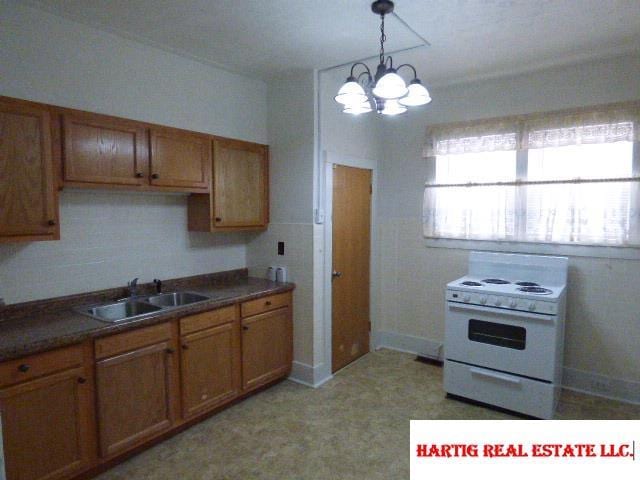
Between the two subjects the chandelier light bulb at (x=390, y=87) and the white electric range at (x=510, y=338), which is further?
the white electric range at (x=510, y=338)

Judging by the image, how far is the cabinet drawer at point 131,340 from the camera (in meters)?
2.26

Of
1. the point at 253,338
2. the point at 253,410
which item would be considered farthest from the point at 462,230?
the point at 253,410

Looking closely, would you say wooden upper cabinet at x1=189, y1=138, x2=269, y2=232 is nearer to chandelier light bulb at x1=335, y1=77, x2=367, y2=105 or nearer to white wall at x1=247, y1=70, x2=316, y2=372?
white wall at x1=247, y1=70, x2=316, y2=372

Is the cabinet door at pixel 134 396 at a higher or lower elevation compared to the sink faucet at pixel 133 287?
lower

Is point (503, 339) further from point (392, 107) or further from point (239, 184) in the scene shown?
point (239, 184)

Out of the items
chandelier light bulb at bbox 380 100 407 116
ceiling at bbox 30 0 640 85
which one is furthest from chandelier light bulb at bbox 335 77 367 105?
ceiling at bbox 30 0 640 85

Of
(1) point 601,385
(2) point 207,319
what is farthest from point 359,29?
(1) point 601,385

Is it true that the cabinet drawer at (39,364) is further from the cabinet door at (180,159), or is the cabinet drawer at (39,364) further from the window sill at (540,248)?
the window sill at (540,248)

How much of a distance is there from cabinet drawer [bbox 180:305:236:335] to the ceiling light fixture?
1.63m

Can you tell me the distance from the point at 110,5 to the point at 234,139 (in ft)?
4.14

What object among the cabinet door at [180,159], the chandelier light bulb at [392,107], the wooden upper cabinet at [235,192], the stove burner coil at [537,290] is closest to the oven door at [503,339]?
the stove burner coil at [537,290]

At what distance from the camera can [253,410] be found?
3.06m

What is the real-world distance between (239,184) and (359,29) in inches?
58.3

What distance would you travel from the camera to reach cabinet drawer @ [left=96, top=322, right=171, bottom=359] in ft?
Result: 7.41
